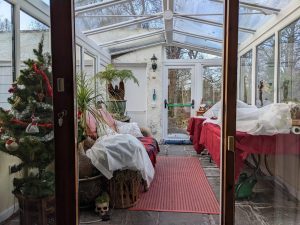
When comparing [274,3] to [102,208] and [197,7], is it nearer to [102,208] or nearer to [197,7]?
[102,208]

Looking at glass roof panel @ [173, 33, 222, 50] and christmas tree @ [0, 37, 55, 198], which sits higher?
glass roof panel @ [173, 33, 222, 50]

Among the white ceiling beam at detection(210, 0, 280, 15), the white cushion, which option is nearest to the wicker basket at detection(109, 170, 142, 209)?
the white cushion

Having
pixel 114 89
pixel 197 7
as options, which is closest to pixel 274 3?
pixel 197 7

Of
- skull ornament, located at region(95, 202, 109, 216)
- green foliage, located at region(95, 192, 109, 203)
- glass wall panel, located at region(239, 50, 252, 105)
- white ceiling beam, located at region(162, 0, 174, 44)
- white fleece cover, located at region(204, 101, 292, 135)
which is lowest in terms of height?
A: skull ornament, located at region(95, 202, 109, 216)

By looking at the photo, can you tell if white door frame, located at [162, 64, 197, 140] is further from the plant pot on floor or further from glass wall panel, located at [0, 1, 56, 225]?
glass wall panel, located at [0, 1, 56, 225]

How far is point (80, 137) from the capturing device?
264 centimetres

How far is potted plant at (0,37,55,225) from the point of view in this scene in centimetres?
179

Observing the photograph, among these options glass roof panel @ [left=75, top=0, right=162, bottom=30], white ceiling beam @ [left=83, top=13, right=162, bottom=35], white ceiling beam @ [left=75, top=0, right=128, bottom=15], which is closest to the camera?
white ceiling beam @ [left=75, top=0, right=128, bottom=15]

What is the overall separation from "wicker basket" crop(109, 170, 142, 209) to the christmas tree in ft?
3.91

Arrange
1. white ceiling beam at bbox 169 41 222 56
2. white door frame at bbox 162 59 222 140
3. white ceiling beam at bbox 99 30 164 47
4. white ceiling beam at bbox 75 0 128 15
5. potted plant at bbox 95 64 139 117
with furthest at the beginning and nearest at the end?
white door frame at bbox 162 59 222 140, white ceiling beam at bbox 169 41 222 56, white ceiling beam at bbox 99 30 164 47, potted plant at bbox 95 64 139 117, white ceiling beam at bbox 75 0 128 15

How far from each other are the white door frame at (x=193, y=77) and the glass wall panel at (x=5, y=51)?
522 centimetres

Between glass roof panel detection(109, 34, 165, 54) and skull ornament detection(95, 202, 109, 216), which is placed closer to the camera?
skull ornament detection(95, 202, 109, 216)

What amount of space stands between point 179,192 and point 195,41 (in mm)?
4233

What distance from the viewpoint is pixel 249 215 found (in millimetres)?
1885
